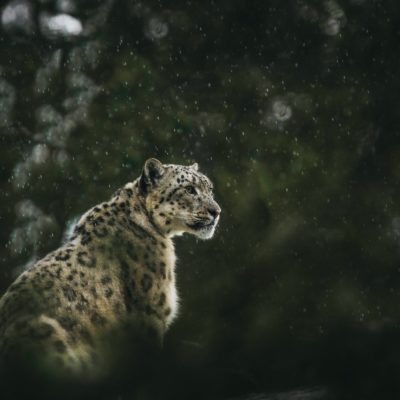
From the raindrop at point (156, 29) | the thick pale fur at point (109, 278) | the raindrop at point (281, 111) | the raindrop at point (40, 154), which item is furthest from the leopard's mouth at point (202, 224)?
the raindrop at point (156, 29)

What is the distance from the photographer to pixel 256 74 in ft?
49.4

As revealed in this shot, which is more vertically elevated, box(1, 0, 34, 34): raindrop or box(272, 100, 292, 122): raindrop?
box(1, 0, 34, 34): raindrop

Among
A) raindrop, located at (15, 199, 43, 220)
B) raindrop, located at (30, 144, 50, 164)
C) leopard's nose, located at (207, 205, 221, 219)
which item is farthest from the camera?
raindrop, located at (30, 144, 50, 164)

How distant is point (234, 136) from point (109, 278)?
332 inches

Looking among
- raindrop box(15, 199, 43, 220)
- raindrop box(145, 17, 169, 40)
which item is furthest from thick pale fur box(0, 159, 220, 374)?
raindrop box(145, 17, 169, 40)

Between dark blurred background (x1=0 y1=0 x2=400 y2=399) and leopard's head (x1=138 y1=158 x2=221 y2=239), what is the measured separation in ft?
17.1

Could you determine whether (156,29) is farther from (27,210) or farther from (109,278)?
(109,278)

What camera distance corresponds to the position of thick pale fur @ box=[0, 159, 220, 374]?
15.7ft

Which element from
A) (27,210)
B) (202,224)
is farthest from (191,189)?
(27,210)

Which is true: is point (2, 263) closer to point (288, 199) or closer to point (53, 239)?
point (53, 239)

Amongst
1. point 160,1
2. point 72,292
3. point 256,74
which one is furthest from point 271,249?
point 72,292

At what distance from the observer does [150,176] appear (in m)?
6.40

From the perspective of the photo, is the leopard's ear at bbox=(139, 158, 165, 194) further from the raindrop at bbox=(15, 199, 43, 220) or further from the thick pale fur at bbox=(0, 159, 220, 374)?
the raindrop at bbox=(15, 199, 43, 220)

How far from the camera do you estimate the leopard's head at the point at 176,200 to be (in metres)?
6.39
